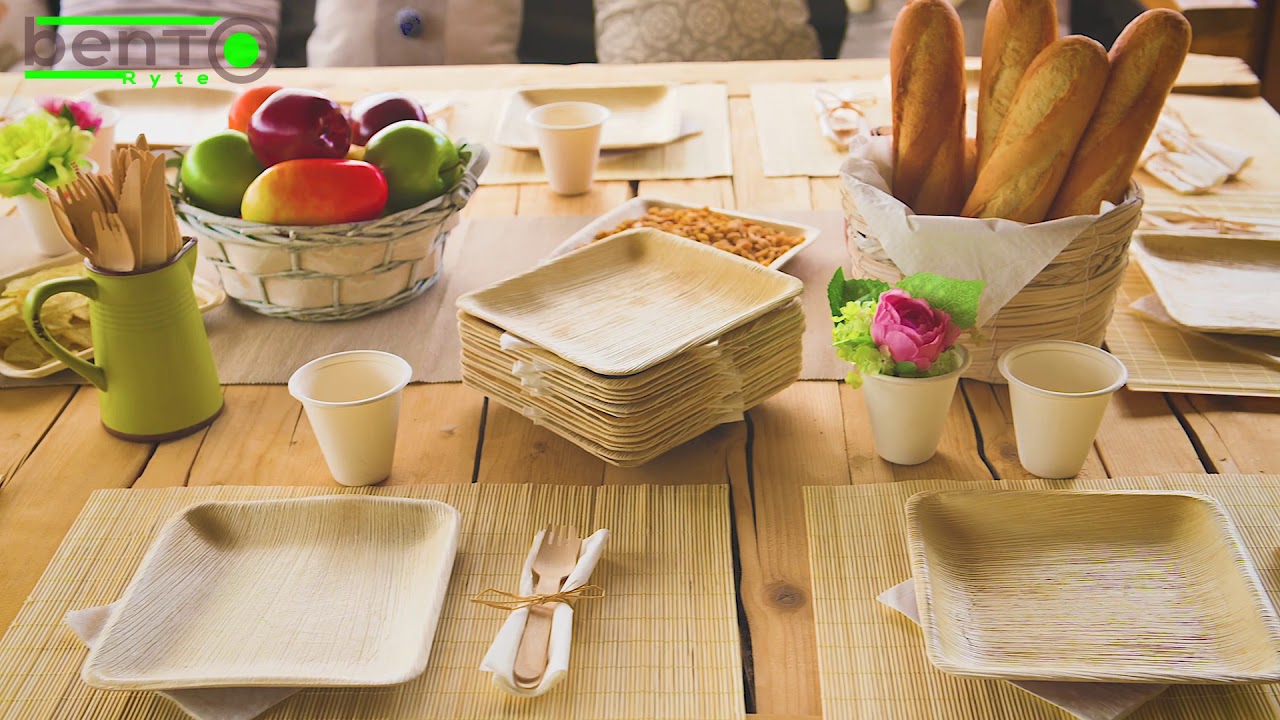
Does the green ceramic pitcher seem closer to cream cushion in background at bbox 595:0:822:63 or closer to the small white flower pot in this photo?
the small white flower pot

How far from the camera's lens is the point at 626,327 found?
90cm

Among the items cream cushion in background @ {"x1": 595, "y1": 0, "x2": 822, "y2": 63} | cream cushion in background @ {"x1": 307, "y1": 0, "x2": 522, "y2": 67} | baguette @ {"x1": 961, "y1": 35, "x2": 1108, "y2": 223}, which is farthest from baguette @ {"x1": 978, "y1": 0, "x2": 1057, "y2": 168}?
cream cushion in background @ {"x1": 307, "y1": 0, "x2": 522, "y2": 67}

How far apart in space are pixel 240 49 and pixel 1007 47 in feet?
6.22

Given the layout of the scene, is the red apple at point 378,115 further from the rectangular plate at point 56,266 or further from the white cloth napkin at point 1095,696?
the white cloth napkin at point 1095,696

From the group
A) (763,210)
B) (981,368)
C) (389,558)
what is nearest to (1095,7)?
(763,210)

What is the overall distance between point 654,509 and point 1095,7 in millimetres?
2108

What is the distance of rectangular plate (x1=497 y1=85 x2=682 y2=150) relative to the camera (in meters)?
1.54

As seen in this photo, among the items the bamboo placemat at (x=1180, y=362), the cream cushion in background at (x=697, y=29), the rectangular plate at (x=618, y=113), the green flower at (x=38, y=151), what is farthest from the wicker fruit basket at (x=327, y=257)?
the cream cushion in background at (x=697, y=29)

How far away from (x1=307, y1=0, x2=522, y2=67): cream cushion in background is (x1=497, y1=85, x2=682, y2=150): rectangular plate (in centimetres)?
71

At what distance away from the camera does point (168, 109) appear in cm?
170

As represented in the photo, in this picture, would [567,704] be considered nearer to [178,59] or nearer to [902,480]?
[902,480]

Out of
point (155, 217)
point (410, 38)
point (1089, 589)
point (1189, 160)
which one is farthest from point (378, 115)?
point (410, 38)

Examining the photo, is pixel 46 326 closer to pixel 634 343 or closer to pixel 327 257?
pixel 327 257

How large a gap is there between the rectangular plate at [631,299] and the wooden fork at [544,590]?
0.13 meters
